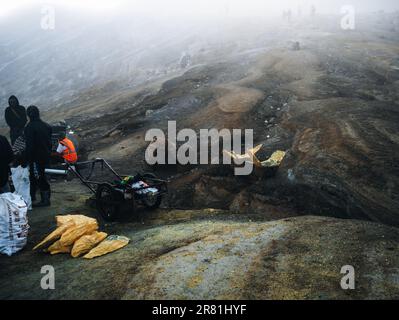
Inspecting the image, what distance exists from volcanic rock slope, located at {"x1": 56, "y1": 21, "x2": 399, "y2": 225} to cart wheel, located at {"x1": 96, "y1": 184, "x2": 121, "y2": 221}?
1960 millimetres

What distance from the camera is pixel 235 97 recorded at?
1480 cm

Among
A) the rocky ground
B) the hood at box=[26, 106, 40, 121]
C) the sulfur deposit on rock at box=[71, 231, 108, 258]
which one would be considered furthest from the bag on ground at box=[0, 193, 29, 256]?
the hood at box=[26, 106, 40, 121]

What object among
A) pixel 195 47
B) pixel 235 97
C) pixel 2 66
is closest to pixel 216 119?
pixel 235 97

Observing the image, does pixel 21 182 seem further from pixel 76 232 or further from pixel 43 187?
pixel 76 232

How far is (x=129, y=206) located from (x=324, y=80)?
11.6 metres

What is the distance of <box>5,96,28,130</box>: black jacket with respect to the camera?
1066 centimetres

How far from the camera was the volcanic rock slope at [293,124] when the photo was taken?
7750 millimetres

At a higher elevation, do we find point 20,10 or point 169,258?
point 20,10

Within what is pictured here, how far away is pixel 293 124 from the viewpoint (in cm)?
1130

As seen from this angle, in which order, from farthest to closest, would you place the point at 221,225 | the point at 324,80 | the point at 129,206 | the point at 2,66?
the point at 2,66
the point at 324,80
the point at 129,206
the point at 221,225

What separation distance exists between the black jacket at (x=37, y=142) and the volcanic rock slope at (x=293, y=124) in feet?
10.1

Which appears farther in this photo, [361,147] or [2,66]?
[2,66]

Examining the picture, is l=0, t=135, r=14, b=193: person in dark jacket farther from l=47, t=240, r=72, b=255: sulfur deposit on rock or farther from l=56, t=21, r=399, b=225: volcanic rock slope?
l=56, t=21, r=399, b=225: volcanic rock slope

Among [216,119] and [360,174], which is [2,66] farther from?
[360,174]
